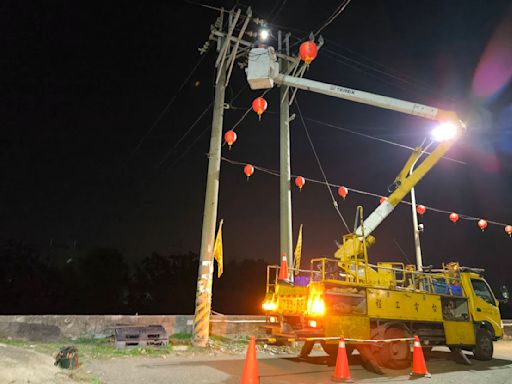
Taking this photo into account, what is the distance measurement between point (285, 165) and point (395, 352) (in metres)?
7.65

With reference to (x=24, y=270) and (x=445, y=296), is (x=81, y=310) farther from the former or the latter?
(x=445, y=296)

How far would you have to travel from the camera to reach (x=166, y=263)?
203 ft

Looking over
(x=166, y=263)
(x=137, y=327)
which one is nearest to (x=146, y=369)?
(x=137, y=327)

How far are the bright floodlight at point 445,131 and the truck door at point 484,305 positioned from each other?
481cm

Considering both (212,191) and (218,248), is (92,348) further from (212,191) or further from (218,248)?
(212,191)

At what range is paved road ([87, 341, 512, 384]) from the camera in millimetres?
7570

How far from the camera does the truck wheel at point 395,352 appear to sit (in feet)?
30.8

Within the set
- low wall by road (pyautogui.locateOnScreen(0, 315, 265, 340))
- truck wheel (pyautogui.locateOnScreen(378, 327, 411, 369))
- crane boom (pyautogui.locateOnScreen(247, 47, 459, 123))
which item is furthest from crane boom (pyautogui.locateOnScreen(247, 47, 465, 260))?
low wall by road (pyautogui.locateOnScreen(0, 315, 265, 340))

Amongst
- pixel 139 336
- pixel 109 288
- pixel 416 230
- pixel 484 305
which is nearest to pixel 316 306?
pixel 139 336

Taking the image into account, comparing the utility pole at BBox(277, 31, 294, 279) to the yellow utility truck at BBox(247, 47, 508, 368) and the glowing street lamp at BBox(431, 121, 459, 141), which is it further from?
the glowing street lamp at BBox(431, 121, 459, 141)

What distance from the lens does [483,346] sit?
11430mm

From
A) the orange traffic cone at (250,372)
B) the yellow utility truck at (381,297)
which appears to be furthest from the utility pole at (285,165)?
the orange traffic cone at (250,372)

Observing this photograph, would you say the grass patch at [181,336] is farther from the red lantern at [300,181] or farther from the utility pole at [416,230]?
the utility pole at [416,230]

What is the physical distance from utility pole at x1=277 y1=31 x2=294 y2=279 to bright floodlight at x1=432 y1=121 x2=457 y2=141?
17.8 feet
